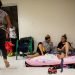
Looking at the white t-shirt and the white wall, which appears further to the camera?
the white t-shirt

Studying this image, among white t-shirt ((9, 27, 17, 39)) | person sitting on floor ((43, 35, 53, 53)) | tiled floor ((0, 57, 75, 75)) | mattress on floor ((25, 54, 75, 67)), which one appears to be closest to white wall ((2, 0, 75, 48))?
white t-shirt ((9, 27, 17, 39))

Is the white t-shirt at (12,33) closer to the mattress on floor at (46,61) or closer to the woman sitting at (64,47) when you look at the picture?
the woman sitting at (64,47)

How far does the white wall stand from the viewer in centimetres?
694

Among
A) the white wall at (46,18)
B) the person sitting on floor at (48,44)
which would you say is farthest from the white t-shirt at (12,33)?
the person sitting on floor at (48,44)

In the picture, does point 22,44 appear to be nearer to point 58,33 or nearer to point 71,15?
point 58,33

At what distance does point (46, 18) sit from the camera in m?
7.04

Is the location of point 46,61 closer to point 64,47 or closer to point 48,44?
point 64,47

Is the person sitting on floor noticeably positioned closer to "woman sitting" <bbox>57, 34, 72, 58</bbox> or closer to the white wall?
"woman sitting" <bbox>57, 34, 72, 58</bbox>

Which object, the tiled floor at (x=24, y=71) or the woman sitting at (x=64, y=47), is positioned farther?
the woman sitting at (x=64, y=47)

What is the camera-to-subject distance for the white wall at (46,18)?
6.94 metres

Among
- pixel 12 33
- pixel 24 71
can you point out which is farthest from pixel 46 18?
pixel 24 71

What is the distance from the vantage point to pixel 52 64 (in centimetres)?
518

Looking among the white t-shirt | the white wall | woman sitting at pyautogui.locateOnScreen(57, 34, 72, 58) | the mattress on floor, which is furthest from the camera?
the white t-shirt

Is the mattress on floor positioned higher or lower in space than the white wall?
lower
